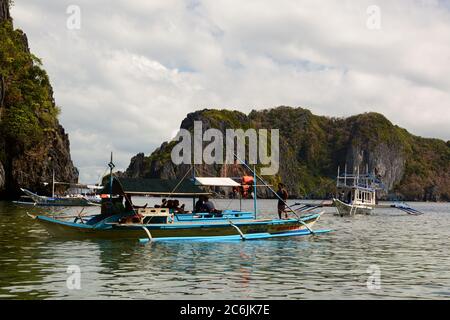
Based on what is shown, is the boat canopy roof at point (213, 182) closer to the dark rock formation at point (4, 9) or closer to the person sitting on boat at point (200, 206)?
the person sitting on boat at point (200, 206)

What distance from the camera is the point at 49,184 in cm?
9412

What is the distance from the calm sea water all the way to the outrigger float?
30.8 inches

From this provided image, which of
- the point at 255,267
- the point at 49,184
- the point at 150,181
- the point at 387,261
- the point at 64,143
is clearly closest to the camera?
the point at 255,267

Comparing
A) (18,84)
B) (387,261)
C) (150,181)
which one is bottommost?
(387,261)

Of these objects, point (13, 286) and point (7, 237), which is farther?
point (7, 237)

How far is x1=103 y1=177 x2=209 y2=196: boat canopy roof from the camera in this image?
29.3 metres

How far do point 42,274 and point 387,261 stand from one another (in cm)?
1456

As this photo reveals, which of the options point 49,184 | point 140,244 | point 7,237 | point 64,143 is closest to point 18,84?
point 49,184

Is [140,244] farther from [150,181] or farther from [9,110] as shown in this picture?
[9,110]

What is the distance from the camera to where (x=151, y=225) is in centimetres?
Result: 2866

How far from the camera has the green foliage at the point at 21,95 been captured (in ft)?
268

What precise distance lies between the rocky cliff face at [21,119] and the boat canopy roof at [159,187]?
54.4 metres

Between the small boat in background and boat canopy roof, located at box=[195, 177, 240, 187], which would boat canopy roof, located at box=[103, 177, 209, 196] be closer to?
boat canopy roof, located at box=[195, 177, 240, 187]

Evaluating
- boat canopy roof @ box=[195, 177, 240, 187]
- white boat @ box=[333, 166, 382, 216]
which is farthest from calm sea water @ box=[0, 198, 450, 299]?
white boat @ box=[333, 166, 382, 216]
